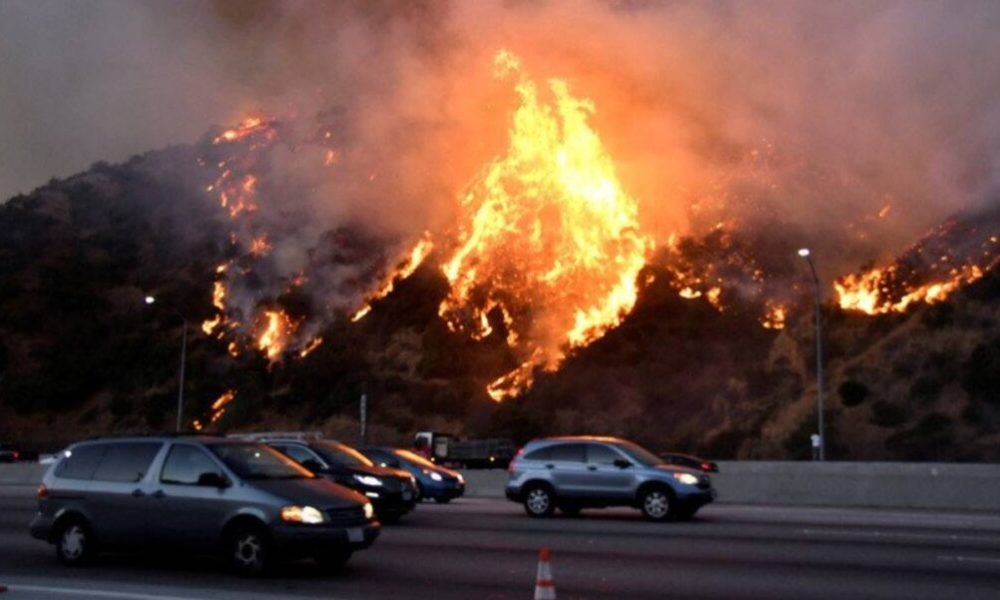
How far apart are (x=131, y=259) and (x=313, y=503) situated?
83565 millimetres

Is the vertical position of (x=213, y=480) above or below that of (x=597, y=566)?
above

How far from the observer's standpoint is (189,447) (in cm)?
1401

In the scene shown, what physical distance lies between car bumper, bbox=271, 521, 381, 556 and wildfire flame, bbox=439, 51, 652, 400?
5070 cm

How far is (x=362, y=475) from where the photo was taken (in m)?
20.6

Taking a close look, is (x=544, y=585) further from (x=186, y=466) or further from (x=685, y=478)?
(x=685, y=478)

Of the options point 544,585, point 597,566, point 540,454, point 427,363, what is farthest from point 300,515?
point 427,363

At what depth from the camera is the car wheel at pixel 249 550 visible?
1309 cm

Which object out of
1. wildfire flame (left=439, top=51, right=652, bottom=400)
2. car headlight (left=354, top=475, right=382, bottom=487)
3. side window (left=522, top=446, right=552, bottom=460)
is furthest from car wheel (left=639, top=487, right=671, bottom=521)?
wildfire flame (left=439, top=51, right=652, bottom=400)

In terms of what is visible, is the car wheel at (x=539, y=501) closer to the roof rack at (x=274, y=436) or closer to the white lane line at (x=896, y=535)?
the roof rack at (x=274, y=436)

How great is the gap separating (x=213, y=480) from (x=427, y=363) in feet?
181

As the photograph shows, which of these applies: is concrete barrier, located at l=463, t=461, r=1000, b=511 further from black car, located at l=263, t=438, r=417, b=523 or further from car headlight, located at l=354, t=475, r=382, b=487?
car headlight, located at l=354, t=475, r=382, b=487

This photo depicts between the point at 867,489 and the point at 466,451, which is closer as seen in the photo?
the point at 867,489

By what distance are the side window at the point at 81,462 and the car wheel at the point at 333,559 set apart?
10.1ft

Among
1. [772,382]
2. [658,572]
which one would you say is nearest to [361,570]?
[658,572]
